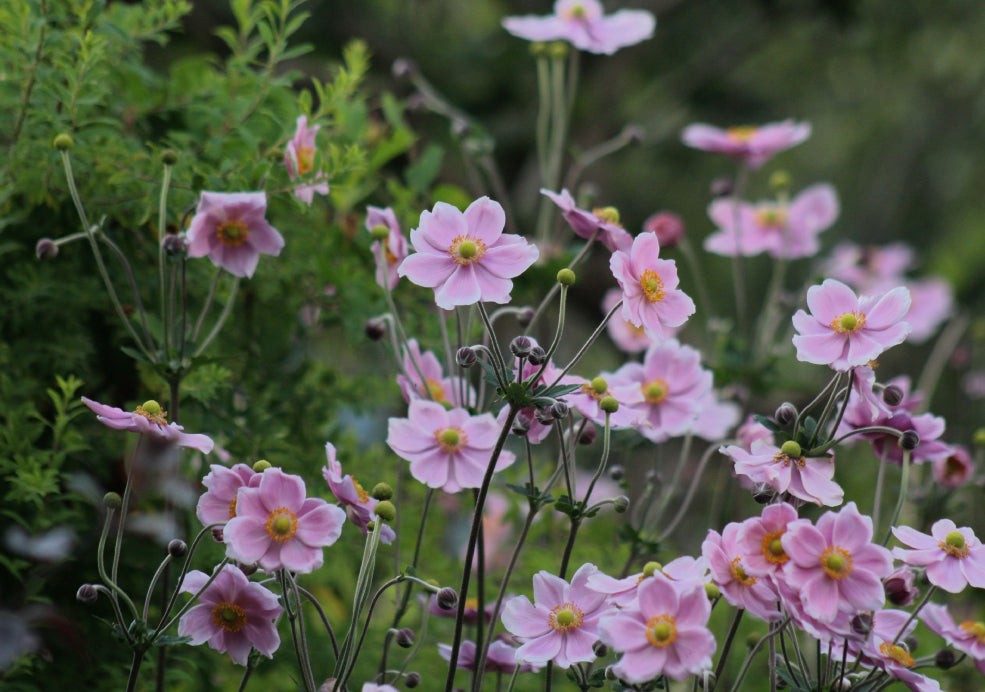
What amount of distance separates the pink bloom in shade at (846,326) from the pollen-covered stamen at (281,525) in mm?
388

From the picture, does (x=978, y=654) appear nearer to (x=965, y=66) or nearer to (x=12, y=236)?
(x=12, y=236)

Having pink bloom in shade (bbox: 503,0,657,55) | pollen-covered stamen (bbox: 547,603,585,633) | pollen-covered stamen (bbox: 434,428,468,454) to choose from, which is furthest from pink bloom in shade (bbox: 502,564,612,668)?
pink bloom in shade (bbox: 503,0,657,55)

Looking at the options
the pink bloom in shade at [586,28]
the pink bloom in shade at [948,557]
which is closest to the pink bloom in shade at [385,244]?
the pink bloom in shade at [586,28]

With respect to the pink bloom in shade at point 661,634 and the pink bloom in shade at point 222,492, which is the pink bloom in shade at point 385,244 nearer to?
the pink bloom in shade at point 222,492

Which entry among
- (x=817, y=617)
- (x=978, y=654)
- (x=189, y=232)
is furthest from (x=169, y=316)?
(x=978, y=654)

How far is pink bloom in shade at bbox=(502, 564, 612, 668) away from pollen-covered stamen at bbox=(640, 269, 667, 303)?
21 cm

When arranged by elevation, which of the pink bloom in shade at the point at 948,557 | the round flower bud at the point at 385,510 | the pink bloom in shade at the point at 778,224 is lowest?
the pink bloom in shade at the point at 778,224

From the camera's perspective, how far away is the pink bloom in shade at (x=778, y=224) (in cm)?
139

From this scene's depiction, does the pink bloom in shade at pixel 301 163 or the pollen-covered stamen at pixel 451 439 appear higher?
the pink bloom in shade at pixel 301 163

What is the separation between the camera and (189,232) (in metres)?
0.80

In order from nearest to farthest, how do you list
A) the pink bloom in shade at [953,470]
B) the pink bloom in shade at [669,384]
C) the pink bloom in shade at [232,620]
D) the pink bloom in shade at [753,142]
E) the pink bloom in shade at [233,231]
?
the pink bloom in shade at [232,620]
the pink bloom in shade at [233,231]
the pink bloom in shade at [669,384]
the pink bloom in shade at [953,470]
the pink bloom in shade at [753,142]

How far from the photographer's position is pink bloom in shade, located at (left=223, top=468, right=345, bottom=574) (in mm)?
641

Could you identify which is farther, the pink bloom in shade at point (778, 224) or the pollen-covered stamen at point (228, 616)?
the pink bloom in shade at point (778, 224)

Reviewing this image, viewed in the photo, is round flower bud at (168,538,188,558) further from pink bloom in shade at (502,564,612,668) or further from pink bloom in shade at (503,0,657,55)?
pink bloom in shade at (503,0,657,55)
